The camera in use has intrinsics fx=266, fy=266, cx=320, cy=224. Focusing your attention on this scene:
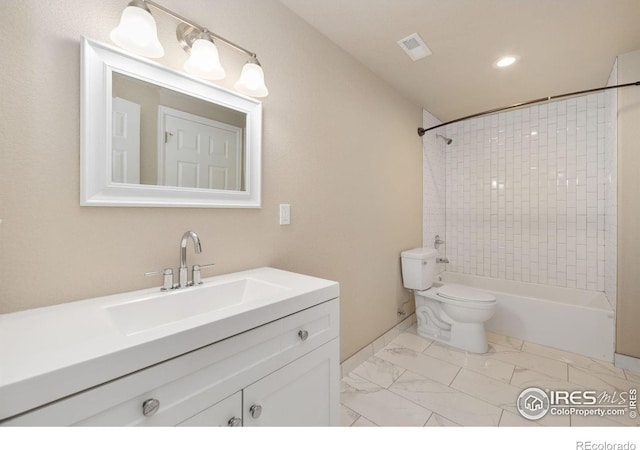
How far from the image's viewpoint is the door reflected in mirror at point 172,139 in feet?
3.20

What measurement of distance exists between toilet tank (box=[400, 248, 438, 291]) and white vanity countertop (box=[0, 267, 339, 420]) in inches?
68.1

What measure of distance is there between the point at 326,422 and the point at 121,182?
124 cm

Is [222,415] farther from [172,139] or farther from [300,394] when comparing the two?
[172,139]

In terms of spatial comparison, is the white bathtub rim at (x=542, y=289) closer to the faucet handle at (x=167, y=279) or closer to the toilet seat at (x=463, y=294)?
the toilet seat at (x=463, y=294)

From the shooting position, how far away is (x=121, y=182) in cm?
97

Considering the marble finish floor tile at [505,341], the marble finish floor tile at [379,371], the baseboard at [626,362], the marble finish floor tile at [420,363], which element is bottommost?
the marble finish floor tile at [379,371]

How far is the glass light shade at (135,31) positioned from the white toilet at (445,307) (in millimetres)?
2278

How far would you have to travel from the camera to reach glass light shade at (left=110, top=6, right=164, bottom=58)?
2.88ft

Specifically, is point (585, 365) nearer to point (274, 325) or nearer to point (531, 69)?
point (531, 69)

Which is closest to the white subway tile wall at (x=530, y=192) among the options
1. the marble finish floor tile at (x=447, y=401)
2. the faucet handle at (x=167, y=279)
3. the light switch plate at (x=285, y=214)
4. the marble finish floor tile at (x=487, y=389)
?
the marble finish floor tile at (x=487, y=389)

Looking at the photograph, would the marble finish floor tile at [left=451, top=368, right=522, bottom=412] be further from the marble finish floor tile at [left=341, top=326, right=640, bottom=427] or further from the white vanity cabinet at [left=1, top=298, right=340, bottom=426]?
the white vanity cabinet at [left=1, top=298, right=340, bottom=426]

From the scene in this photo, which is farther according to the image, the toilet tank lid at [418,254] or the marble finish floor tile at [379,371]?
the toilet tank lid at [418,254]

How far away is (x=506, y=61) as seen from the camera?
1.99 m

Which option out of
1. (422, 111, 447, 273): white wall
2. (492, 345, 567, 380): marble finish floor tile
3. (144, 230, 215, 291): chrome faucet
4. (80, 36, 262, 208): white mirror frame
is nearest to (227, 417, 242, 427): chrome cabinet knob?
(144, 230, 215, 291): chrome faucet
